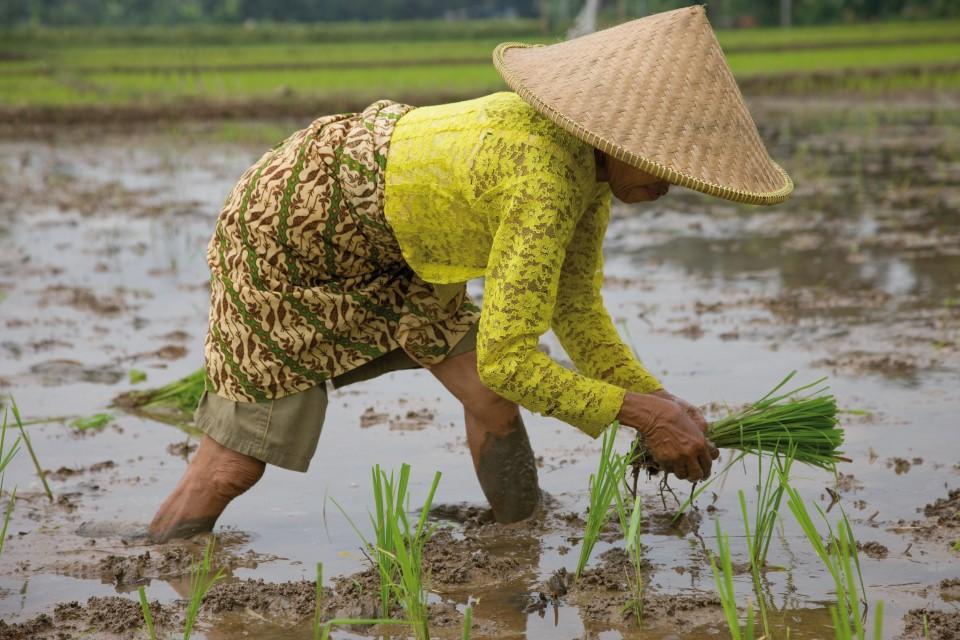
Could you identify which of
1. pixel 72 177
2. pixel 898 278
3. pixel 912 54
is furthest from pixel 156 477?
pixel 912 54

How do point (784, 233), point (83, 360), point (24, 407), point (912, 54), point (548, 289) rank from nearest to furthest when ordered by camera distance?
1. point (548, 289)
2. point (24, 407)
3. point (83, 360)
4. point (784, 233)
5. point (912, 54)

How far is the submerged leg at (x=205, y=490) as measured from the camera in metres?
3.05

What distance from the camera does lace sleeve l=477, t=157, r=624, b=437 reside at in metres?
2.46

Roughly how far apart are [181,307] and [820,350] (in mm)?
3037

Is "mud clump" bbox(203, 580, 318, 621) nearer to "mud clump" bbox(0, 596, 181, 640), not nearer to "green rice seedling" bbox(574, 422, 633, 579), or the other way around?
"mud clump" bbox(0, 596, 181, 640)

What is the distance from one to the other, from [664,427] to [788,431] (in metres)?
0.38

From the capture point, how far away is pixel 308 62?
22.1m

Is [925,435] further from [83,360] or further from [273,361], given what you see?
[83,360]

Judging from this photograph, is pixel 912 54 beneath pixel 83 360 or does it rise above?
above

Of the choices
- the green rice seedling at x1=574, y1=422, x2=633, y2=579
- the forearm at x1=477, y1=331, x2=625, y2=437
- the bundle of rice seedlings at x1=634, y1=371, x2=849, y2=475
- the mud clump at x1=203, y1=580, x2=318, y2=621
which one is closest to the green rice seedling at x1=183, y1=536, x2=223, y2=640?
the mud clump at x1=203, y1=580, x2=318, y2=621

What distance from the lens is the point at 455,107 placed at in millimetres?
2719

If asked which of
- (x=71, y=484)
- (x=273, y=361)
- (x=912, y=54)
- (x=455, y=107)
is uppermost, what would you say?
(x=912, y=54)

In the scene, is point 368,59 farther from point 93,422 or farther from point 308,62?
point 93,422

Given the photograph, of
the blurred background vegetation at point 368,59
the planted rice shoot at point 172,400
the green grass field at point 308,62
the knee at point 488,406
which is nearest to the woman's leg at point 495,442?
the knee at point 488,406
